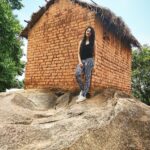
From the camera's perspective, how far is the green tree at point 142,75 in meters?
23.0

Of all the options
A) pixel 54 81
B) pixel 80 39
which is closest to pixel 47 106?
pixel 54 81

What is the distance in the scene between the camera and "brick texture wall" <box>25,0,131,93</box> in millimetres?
7609

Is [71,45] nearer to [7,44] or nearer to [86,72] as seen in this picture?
[86,72]

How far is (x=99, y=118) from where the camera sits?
15.2 ft

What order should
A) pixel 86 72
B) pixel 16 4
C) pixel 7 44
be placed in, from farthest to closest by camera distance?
pixel 16 4
pixel 7 44
pixel 86 72

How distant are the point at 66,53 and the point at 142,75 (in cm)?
1629

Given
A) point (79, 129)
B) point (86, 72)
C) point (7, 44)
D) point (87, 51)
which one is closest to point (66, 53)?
point (87, 51)

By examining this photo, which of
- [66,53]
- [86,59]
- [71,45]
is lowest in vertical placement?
[86,59]

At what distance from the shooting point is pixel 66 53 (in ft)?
26.0

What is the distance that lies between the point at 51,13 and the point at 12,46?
6512mm

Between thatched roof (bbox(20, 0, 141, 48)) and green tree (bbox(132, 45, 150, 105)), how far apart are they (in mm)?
14104

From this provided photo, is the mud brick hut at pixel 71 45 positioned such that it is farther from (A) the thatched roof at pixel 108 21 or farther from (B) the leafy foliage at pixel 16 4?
(B) the leafy foliage at pixel 16 4

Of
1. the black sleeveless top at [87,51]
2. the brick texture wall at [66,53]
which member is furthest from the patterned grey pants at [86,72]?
the brick texture wall at [66,53]

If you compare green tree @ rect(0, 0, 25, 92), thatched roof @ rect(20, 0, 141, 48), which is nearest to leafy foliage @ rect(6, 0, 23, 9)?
green tree @ rect(0, 0, 25, 92)
